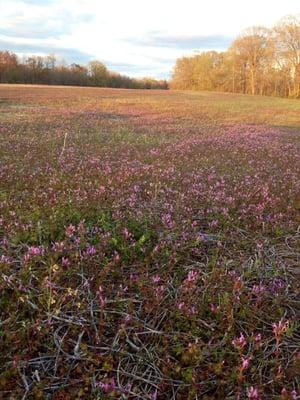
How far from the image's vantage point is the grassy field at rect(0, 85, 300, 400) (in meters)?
3.41

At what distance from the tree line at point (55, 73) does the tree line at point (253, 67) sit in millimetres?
13141

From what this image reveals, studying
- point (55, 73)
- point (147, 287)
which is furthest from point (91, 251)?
point (55, 73)

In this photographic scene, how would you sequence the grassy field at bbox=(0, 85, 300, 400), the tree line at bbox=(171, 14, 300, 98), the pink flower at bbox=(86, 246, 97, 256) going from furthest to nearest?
the tree line at bbox=(171, 14, 300, 98), the pink flower at bbox=(86, 246, 97, 256), the grassy field at bbox=(0, 85, 300, 400)

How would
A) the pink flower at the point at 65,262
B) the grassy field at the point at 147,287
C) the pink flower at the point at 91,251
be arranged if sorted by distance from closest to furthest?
the grassy field at the point at 147,287 < the pink flower at the point at 65,262 < the pink flower at the point at 91,251

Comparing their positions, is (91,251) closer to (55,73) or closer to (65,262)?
(65,262)

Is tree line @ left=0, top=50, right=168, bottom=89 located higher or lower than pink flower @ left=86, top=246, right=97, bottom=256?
higher

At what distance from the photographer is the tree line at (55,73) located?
85.2 m

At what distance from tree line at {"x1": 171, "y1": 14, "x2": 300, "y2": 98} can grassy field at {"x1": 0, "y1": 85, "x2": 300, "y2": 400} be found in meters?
83.2

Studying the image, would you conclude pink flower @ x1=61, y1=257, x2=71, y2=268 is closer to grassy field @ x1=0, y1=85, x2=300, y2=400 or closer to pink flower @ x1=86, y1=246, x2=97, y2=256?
grassy field @ x1=0, y1=85, x2=300, y2=400

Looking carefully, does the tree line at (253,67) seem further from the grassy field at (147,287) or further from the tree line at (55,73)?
the grassy field at (147,287)

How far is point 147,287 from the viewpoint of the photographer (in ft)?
14.9

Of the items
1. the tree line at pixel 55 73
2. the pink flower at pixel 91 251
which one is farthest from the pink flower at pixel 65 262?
the tree line at pixel 55 73

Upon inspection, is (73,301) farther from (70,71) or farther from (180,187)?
(70,71)

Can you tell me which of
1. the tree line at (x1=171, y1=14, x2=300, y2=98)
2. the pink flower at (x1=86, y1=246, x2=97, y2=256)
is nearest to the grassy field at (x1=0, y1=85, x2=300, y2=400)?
the pink flower at (x1=86, y1=246, x2=97, y2=256)
